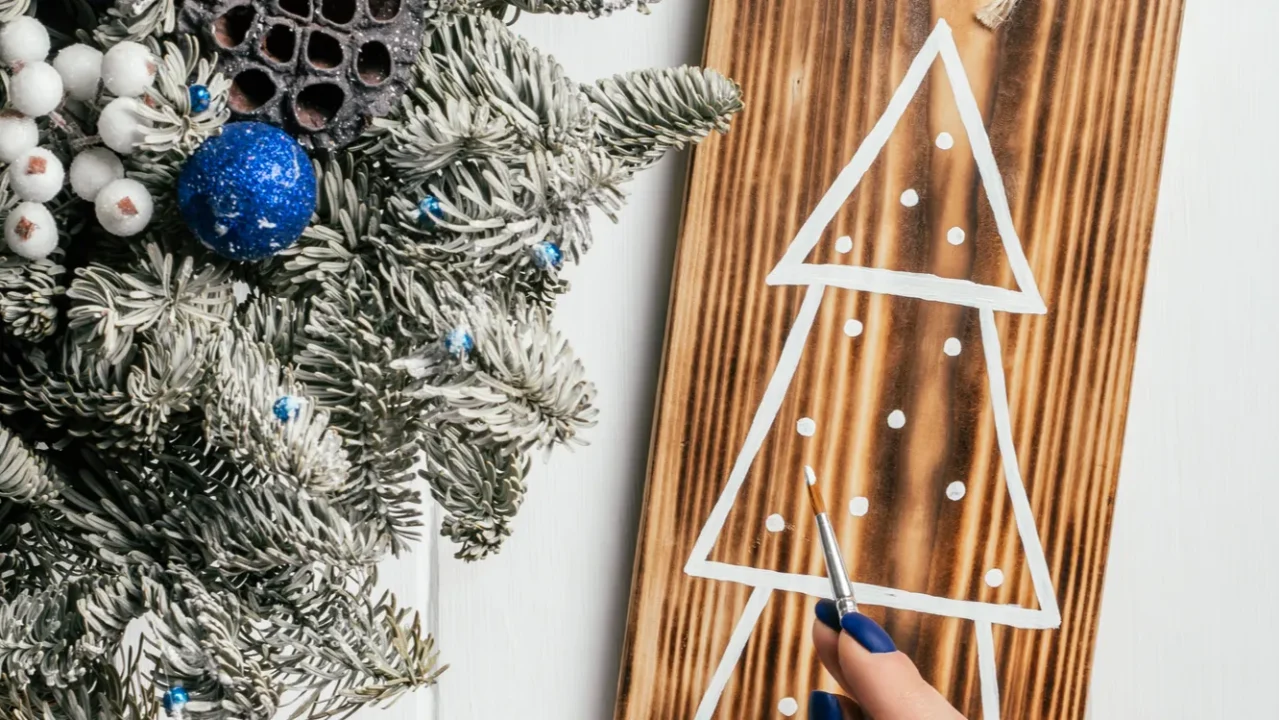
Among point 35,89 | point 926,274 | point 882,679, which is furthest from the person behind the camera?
point 926,274

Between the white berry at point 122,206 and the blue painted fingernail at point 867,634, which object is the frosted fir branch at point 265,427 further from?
the blue painted fingernail at point 867,634

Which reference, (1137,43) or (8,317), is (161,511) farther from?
(1137,43)

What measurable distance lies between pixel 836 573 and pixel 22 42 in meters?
0.40

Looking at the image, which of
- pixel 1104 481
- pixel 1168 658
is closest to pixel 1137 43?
pixel 1104 481

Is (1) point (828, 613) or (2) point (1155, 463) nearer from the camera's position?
(1) point (828, 613)

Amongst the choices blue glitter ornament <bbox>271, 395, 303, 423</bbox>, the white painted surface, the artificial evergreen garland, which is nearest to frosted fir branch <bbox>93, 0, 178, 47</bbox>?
the artificial evergreen garland

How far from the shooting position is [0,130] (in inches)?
10.8

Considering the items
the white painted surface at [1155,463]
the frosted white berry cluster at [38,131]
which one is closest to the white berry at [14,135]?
the frosted white berry cluster at [38,131]

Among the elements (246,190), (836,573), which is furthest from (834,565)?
(246,190)

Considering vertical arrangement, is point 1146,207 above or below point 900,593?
above

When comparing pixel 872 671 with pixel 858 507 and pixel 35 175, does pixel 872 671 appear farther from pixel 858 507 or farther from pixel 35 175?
pixel 35 175

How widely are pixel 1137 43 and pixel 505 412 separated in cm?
45

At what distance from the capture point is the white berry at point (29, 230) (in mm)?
277

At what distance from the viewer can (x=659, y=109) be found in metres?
0.34
